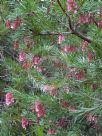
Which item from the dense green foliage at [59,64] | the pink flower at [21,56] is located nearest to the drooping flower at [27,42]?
the dense green foliage at [59,64]

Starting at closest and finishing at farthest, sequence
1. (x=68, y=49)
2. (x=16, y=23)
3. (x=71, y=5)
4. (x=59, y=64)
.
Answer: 1. (x=71, y=5)
2. (x=16, y=23)
3. (x=68, y=49)
4. (x=59, y=64)

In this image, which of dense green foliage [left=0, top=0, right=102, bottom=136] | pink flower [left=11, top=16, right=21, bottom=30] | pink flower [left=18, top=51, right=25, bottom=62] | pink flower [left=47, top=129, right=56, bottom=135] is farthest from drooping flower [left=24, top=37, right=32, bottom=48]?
pink flower [left=47, top=129, right=56, bottom=135]

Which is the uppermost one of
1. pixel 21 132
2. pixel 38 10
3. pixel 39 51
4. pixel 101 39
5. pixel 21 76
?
pixel 38 10

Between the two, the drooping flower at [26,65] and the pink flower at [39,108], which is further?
the drooping flower at [26,65]

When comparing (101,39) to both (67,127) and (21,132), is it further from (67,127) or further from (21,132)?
(21,132)

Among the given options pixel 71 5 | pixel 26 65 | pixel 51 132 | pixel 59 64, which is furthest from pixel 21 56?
pixel 71 5

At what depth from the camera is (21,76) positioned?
2.35 meters

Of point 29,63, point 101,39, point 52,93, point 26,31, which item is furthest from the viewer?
point 29,63

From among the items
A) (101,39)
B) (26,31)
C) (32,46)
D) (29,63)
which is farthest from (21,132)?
(101,39)

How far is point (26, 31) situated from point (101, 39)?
1.10 feet

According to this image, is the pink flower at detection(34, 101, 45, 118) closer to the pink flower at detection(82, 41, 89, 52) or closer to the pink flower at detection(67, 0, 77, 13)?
the pink flower at detection(82, 41, 89, 52)

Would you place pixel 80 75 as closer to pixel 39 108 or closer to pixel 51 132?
pixel 39 108

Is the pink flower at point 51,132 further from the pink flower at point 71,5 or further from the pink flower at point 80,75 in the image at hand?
the pink flower at point 71,5

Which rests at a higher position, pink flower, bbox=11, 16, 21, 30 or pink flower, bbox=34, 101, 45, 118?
pink flower, bbox=11, 16, 21, 30
